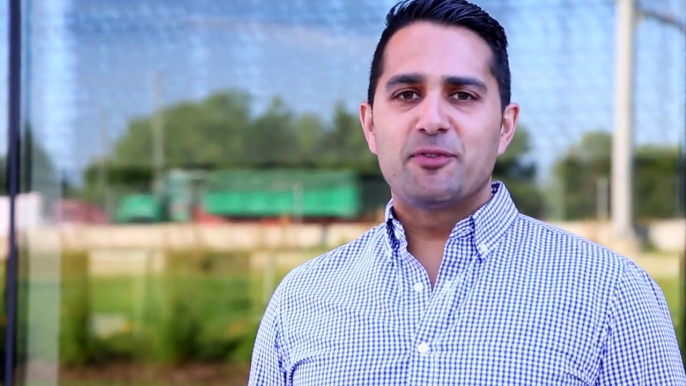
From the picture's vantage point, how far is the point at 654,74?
281 cm

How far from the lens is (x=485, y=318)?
0.89 m

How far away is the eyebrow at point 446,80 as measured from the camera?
927 millimetres

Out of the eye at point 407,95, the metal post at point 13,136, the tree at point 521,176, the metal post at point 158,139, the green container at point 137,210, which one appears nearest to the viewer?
the eye at point 407,95

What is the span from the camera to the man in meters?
0.86

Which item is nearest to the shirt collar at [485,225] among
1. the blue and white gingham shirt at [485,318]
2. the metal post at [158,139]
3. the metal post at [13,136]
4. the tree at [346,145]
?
the blue and white gingham shirt at [485,318]

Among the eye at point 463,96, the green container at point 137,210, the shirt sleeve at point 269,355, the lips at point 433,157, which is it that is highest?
the eye at point 463,96

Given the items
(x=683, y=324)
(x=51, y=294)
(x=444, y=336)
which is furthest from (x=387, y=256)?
(x=51, y=294)

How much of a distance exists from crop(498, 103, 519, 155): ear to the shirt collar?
5 cm

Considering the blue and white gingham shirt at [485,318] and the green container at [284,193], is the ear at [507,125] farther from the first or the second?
the green container at [284,193]

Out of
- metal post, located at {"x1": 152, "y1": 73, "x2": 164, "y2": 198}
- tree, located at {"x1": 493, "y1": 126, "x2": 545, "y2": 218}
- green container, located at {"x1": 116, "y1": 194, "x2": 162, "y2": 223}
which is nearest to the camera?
tree, located at {"x1": 493, "y1": 126, "x2": 545, "y2": 218}

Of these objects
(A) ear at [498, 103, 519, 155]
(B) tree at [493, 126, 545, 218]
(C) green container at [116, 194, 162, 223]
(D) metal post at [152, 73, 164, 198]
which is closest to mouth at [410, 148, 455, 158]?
(A) ear at [498, 103, 519, 155]

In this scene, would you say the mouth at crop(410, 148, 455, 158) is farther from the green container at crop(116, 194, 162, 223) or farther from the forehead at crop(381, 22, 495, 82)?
the green container at crop(116, 194, 162, 223)

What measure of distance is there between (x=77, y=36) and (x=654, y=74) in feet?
6.52

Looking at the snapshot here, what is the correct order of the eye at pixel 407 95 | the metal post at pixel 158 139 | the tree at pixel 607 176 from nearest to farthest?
the eye at pixel 407 95 → the tree at pixel 607 176 → the metal post at pixel 158 139
